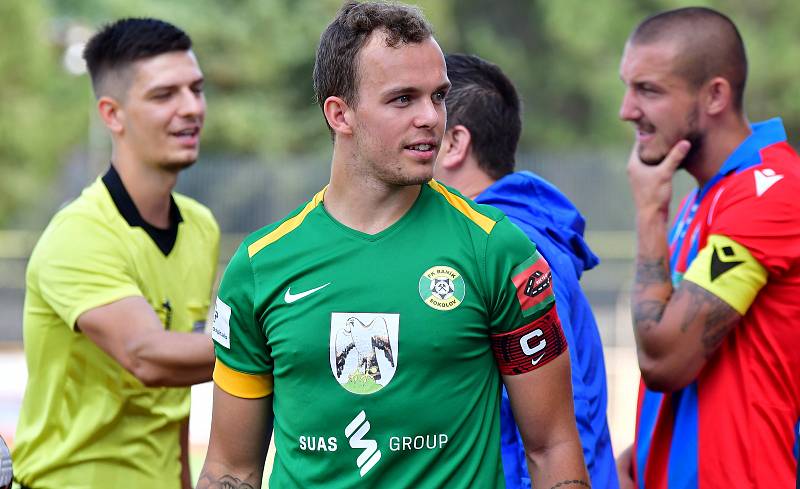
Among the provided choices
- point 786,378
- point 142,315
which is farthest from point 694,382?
point 142,315

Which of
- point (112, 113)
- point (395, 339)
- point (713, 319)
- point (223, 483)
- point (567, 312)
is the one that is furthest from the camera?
point (112, 113)

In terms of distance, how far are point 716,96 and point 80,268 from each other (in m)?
2.48

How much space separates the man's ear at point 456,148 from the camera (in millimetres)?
4094

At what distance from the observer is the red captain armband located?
10.2ft

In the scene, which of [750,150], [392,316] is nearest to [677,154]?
[750,150]

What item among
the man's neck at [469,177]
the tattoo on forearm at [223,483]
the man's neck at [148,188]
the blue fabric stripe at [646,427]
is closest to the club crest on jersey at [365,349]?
the tattoo on forearm at [223,483]

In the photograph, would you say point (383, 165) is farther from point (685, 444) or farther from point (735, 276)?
point (685, 444)

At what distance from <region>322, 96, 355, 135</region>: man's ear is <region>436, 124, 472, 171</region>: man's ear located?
88cm

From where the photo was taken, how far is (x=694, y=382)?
422 centimetres

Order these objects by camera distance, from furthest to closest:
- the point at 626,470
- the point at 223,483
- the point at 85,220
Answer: the point at 85,220 < the point at 626,470 < the point at 223,483

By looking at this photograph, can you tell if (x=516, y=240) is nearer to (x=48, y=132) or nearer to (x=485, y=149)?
(x=485, y=149)

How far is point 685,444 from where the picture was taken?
4164mm

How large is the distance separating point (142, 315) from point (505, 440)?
1564 millimetres

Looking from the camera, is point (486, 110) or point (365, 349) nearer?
point (365, 349)
